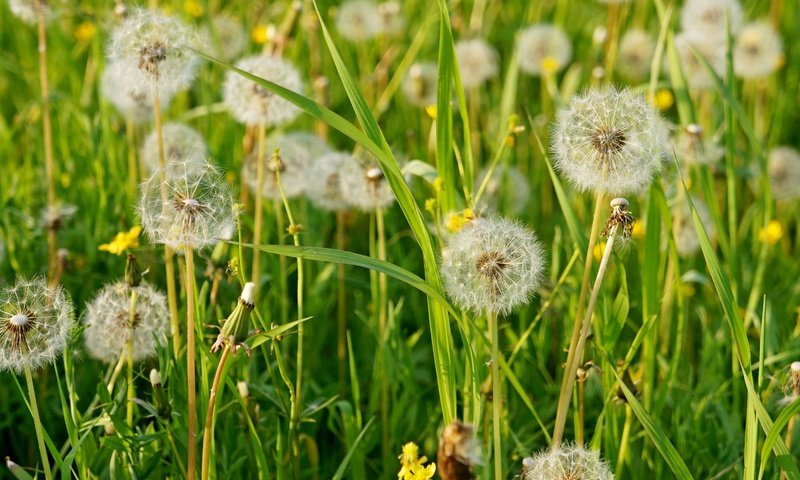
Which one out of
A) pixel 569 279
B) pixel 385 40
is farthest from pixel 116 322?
pixel 385 40

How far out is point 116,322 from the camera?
232 centimetres

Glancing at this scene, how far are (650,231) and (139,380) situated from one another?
147cm

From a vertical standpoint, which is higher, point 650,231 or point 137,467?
point 650,231

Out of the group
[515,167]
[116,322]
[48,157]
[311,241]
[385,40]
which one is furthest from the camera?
[385,40]

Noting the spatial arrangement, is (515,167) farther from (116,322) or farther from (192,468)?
(192,468)

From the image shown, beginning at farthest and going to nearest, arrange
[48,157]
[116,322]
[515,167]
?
[515,167] < [48,157] < [116,322]

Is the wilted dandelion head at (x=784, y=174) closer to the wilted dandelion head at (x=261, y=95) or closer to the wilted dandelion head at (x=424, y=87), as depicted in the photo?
the wilted dandelion head at (x=424, y=87)

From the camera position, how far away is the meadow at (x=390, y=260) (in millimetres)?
1945

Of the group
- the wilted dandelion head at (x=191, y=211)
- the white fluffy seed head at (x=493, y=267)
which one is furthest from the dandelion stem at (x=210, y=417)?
the white fluffy seed head at (x=493, y=267)

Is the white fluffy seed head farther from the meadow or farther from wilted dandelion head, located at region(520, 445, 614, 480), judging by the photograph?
wilted dandelion head, located at region(520, 445, 614, 480)

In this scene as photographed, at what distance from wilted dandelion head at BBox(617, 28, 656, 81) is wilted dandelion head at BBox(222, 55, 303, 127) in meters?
2.09

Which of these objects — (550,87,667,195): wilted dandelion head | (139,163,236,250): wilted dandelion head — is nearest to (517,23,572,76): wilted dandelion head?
(550,87,667,195): wilted dandelion head

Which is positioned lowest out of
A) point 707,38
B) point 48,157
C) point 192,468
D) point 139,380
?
point 139,380

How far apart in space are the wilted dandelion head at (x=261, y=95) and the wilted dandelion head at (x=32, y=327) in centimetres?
89
